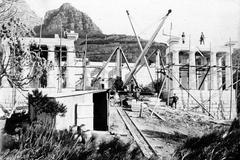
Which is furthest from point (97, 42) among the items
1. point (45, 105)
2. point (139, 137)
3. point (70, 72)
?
point (45, 105)

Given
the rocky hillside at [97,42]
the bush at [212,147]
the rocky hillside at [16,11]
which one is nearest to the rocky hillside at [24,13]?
the rocky hillside at [16,11]

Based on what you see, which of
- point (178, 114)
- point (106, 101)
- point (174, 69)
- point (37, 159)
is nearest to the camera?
point (37, 159)

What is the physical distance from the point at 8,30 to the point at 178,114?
11.9 meters

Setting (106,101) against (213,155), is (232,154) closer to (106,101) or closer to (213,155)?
(213,155)

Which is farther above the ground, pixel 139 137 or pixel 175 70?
pixel 175 70

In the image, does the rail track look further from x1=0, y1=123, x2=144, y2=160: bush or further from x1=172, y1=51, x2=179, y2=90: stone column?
x1=172, y1=51, x2=179, y2=90: stone column

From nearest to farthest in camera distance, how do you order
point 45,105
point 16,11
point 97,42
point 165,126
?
point 16,11 < point 45,105 < point 165,126 < point 97,42

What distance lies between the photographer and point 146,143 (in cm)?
790

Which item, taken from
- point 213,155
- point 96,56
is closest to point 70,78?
point 213,155

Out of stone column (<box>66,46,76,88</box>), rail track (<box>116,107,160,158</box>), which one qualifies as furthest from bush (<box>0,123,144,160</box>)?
stone column (<box>66,46,76,88</box>)

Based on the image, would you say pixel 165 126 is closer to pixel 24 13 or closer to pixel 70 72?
pixel 24 13

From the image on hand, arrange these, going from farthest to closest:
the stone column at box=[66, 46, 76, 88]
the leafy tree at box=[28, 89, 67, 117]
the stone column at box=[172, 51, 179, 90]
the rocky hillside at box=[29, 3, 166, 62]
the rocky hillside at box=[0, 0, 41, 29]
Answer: the rocky hillside at box=[29, 3, 166, 62]
the stone column at box=[172, 51, 179, 90]
the stone column at box=[66, 46, 76, 88]
the leafy tree at box=[28, 89, 67, 117]
the rocky hillside at box=[0, 0, 41, 29]

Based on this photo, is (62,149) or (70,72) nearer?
(62,149)

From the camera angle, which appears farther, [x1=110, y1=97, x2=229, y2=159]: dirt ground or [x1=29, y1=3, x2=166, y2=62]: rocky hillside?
[x1=29, y1=3, x2=166, y2=62]: rocky hillside
